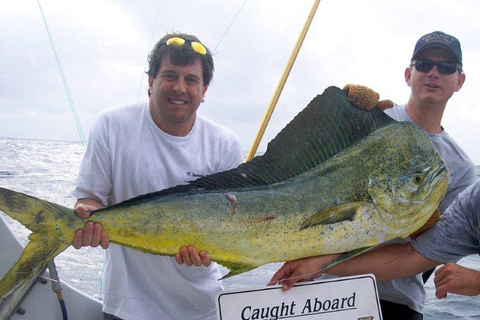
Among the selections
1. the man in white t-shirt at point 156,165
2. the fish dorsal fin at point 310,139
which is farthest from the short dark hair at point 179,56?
the fish dorsal fin at point 310,139

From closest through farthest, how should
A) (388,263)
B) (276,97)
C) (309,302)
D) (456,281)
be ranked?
1. (309,302)
2. (456,281)
3. (388,263)
4. (276,97)

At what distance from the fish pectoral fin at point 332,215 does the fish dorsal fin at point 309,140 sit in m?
0.18

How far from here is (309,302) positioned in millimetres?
1842

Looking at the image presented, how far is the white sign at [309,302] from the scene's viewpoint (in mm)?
1792

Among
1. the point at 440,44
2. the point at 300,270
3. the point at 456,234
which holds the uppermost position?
the point at 440,44

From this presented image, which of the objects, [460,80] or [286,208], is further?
[460,80]

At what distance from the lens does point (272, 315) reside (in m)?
1.80

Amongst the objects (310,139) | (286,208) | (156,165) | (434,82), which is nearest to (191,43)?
(156,165)

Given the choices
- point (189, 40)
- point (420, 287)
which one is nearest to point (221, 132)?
point (189, 40)

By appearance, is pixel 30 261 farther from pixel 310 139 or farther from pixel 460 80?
pixel 460 80

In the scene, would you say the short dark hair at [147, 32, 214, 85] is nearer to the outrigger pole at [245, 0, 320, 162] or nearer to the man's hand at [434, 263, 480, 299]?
the outrigger pole at [245, 0, 320, 162]

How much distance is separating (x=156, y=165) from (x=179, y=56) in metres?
0.47

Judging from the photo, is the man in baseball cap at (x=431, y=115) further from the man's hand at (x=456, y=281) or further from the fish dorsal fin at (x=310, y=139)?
the fish dorsal fin at (x=310, y=139)

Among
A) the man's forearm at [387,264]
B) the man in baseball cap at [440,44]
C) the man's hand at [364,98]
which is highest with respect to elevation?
the man in baseball cap at [440,44]
